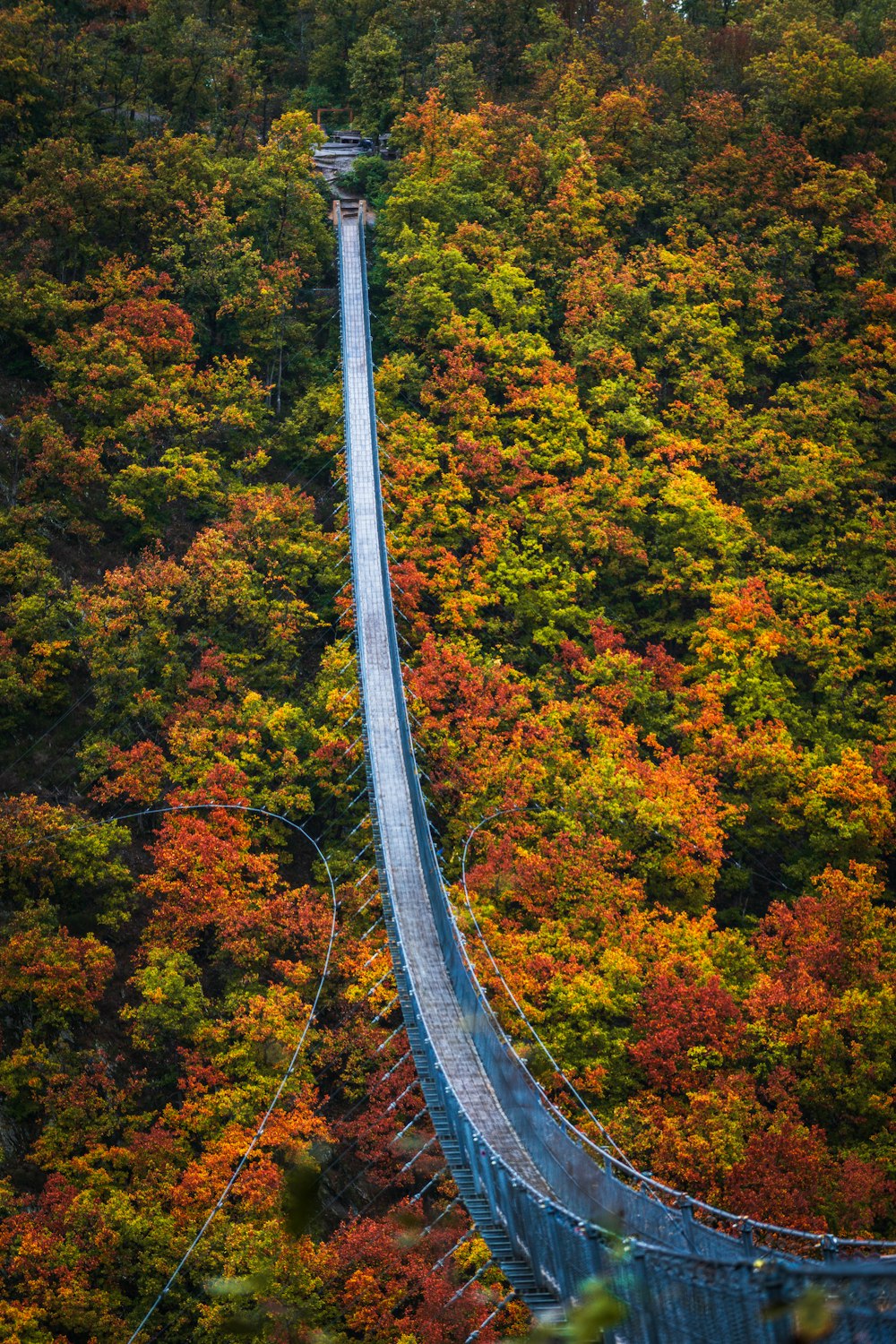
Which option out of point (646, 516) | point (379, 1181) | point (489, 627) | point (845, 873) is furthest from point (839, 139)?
point (379, 1181)

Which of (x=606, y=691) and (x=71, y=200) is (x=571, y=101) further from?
(x=606, y=691)

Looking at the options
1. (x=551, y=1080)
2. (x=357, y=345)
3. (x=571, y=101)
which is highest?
(x=571, y=101)

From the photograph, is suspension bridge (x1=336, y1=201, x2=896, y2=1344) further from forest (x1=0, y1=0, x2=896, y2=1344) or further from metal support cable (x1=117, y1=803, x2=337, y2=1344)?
metal support cable (x1=117, y1=803, x2=337, y2=1344)

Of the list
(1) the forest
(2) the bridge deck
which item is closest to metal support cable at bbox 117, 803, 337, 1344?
(1) the forest

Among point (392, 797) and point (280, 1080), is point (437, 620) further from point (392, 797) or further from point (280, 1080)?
point (280, 1080)

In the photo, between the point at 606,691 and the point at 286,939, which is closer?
the point at 286,939
